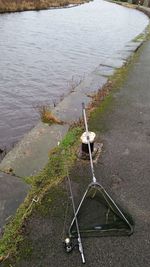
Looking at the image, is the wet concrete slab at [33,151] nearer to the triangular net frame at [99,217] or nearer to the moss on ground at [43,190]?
the moss on ground at [43,190]

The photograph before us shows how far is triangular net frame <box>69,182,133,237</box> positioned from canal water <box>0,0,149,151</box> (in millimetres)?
3236

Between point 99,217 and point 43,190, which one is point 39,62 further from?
point 99,217

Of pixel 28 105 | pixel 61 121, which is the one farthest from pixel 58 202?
pixel 28 105

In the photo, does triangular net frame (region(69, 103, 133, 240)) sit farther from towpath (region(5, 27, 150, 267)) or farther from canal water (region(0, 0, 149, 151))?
canal water (region(0, 0, 149, 151))

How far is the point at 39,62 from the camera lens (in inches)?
543

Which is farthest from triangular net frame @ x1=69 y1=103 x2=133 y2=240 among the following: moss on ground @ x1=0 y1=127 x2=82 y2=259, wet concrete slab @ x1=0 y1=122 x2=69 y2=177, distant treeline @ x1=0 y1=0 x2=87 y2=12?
distant treeline @ x1=0 y1=0 x2=87 y2=12

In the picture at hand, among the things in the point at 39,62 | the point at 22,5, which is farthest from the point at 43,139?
the point at 22,5

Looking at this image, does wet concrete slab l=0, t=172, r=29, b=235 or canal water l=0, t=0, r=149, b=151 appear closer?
wet concrete slab l=0, t=172, r=29, b=235

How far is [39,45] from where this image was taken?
678 inches

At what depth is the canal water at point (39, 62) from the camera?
8.70 metres

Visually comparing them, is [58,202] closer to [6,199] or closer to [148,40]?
[6,199]

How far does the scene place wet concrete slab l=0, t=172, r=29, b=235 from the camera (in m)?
4.21

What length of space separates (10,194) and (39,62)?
A: 10061 mm

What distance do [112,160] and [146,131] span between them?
1.43 meters
